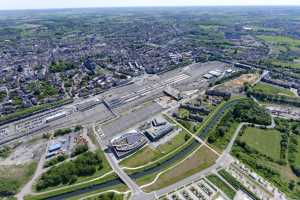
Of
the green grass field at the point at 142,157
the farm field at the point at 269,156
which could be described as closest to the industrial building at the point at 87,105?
the green grass field at the point at 142,157

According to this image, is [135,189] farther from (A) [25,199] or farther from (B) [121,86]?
(B) [121,86]

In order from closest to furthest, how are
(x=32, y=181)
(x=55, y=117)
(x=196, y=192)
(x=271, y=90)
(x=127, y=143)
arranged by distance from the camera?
(x=196, y=192) < (x=32, y=181) < (x=127, y=143) < (x=55, y=117) < (x=271, y=90)

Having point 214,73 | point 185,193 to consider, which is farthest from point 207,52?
point 185,193

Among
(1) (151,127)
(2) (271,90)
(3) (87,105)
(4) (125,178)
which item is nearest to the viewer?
(4) (125,178)

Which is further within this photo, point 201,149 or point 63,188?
point 201,149

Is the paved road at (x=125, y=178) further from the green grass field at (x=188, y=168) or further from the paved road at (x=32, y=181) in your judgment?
the paved road at (x=32, y=181)

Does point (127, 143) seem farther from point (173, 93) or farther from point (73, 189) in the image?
point (173, 93)

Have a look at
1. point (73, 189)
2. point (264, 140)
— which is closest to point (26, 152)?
point (73, 189)
